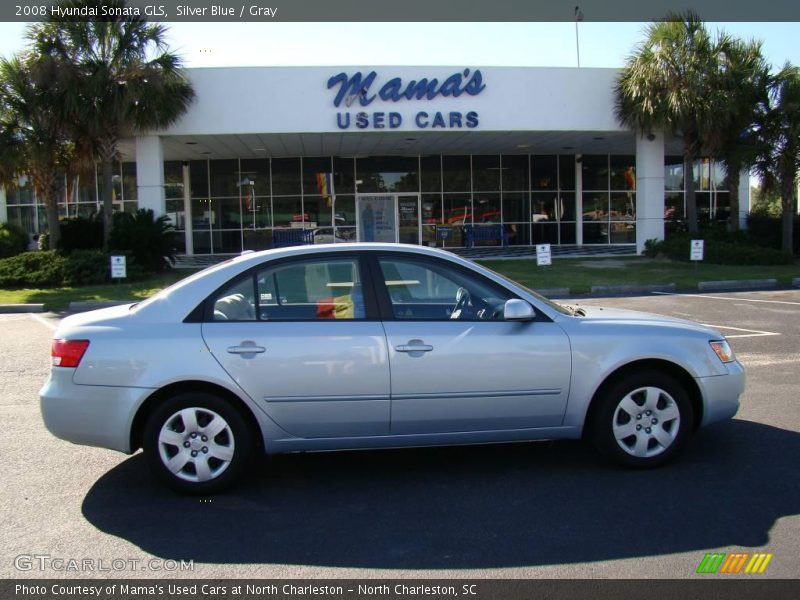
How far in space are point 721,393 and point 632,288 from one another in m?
12.5

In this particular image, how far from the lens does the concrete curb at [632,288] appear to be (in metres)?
16.6

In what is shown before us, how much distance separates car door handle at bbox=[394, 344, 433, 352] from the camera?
14.8 ft

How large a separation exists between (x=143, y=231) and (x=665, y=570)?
18666 mm

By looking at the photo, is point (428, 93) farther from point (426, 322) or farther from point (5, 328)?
point (426, 322)

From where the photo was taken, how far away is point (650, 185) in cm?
2347

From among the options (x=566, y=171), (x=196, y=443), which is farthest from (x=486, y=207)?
(x=196, y=443)

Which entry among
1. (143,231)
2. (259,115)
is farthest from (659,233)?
(143,231)

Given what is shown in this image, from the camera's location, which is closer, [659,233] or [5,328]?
[5,328]

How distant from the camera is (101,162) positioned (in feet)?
67.7

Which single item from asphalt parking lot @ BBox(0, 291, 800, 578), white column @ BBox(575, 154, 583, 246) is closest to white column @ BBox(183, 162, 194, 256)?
white column @ BBox(575, 154, 583, 246)

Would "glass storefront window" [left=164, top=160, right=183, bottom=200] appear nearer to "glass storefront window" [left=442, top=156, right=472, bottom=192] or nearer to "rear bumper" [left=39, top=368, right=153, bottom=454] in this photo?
"glass storefront window" [left=442, top=156, right=472, bottom=192]

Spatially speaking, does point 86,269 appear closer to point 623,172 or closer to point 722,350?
point 722,350

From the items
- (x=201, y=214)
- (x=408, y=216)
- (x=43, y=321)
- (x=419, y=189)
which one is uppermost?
(x=419, y=189)

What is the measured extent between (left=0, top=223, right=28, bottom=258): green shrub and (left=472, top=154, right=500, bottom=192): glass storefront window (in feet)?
57.8
